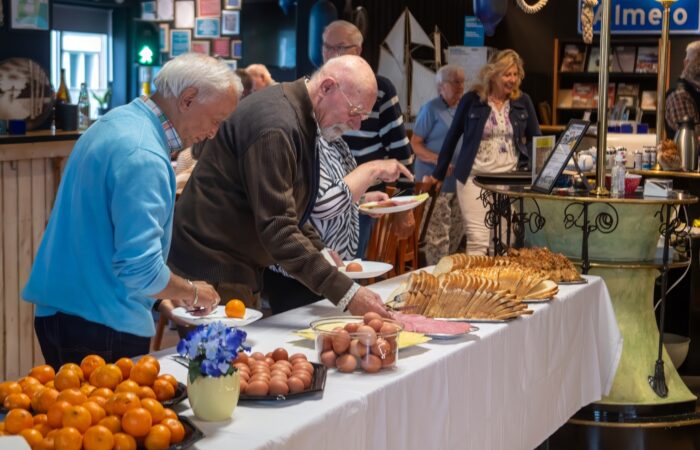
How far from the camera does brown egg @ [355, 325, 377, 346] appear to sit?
262 cm

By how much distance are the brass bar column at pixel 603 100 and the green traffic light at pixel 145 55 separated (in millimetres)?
9308

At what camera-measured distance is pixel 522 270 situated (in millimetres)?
3725

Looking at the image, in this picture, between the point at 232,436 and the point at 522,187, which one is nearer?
the point at 232,436

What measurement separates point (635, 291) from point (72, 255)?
3017mm

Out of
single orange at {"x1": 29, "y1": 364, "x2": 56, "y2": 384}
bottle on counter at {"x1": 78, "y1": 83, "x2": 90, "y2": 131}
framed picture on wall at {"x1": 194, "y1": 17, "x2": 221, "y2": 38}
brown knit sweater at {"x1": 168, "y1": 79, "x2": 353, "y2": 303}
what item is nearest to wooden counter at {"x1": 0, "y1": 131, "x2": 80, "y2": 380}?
bottle on counter at {"x1": 78, "y1": 83, "x2": 90, "y2": 131}

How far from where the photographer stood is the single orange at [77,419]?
190cm

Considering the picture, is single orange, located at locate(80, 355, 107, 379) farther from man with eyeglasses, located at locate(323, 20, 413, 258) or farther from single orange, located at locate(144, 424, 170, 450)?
man with eyeglasses, located at locate(323, 20, 413, 258)

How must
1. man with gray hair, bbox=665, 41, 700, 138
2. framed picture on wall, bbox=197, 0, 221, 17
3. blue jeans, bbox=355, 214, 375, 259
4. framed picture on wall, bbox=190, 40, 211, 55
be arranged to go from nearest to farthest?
blue jeans, bbox=355, 214, 375, 259 < man with gray hair, bbox=665, 41, 700, 138 < framed picture on wall, bbox=197, 0, 221, 17 < framed picture on wall, bbox=190, 40, 211, 55

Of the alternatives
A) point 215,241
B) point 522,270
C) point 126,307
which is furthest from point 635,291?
point 126,307

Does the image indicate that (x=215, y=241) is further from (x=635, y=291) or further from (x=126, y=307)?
(x=635, y=291)

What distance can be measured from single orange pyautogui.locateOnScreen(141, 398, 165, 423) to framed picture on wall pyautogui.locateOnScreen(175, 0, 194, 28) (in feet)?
37.0

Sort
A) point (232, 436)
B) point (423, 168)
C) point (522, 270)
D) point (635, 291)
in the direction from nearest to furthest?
point (232, 436)
point (522, 270)
point (635, 291)
point (423, 168)

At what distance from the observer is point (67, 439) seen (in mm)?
1855

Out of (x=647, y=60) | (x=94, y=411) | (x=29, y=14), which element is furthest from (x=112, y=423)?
(x=647, y=60)
